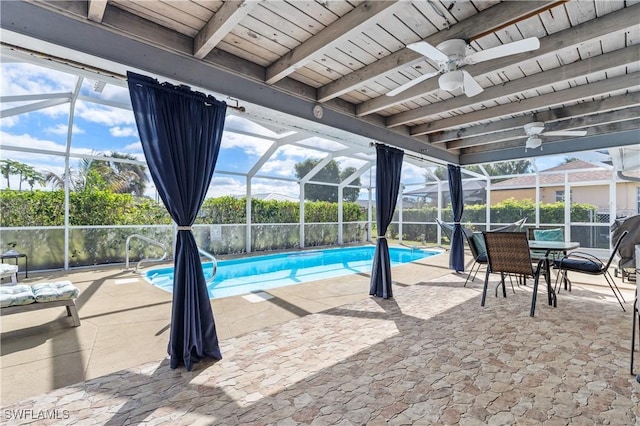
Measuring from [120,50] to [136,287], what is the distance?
4017 millimetres

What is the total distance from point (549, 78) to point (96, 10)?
4104 mm

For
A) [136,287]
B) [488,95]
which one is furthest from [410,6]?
[136,287]

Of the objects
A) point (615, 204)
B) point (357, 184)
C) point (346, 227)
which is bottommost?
point (346, 227)

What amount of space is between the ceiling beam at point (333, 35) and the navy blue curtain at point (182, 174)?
808 millimetres

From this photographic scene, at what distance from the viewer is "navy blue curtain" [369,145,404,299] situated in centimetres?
466

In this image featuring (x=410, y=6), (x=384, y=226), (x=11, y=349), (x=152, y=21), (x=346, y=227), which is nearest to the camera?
(x=410, y=6)

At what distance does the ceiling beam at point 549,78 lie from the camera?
284cm

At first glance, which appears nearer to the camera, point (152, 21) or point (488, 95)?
point (152, 21)

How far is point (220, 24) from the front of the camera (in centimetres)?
227

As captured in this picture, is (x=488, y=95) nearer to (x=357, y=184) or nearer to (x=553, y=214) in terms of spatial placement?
(x=553, y=214)

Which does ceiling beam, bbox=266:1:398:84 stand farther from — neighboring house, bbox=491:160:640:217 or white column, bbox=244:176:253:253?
neighboring house, bbox=491:160:640:217

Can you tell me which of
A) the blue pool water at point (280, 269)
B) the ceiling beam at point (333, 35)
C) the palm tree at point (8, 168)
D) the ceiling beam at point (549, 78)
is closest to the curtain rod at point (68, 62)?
the ceiling beam at point (333, 35)

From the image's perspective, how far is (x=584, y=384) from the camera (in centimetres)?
228

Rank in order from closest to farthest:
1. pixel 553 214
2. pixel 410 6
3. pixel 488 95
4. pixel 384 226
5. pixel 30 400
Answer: pixel 30 400 → pixel 410 6 → pixel 488 95 → pixel 384 226 → pixel 553 214
